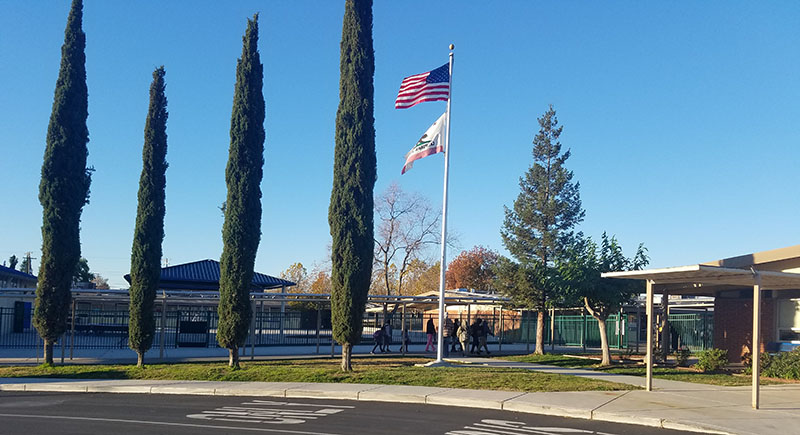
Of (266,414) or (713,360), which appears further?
(713,360)

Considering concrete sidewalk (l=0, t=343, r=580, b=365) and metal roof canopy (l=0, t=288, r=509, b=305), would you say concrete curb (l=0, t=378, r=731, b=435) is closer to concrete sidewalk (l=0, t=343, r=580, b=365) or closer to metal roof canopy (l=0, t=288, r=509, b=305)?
metal roof canopy (l=0, t=288, r=509, b=305)

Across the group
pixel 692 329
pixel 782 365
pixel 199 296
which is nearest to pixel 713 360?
pixel 782 365

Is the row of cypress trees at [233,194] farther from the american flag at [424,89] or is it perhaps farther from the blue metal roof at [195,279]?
the blue metal roof at [195,279]

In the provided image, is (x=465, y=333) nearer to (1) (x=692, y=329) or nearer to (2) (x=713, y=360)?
(2) (x=713, y=360)

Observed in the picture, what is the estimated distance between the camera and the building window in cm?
2225

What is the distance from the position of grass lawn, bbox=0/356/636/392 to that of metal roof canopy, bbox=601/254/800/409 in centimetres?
259

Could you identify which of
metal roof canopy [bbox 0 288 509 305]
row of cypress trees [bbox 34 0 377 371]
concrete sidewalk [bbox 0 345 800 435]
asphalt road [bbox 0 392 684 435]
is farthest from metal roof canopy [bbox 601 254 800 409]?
metal roof canopy [bbox 0 288 509 305]

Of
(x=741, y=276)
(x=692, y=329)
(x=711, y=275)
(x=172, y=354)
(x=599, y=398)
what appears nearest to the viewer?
(x=599, y=398)

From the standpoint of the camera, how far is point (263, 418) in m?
12.8

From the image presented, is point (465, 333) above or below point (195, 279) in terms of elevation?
Result: below

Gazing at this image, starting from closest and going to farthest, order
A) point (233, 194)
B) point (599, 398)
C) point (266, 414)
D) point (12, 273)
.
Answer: point (266, 414) < point (599, 398) < point (233, 194) < point (12, 273)

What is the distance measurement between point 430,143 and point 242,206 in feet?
20.8

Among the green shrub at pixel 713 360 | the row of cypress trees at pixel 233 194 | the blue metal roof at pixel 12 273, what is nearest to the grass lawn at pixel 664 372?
the green shrub at pixel 713 360

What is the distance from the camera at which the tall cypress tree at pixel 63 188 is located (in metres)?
21.5
